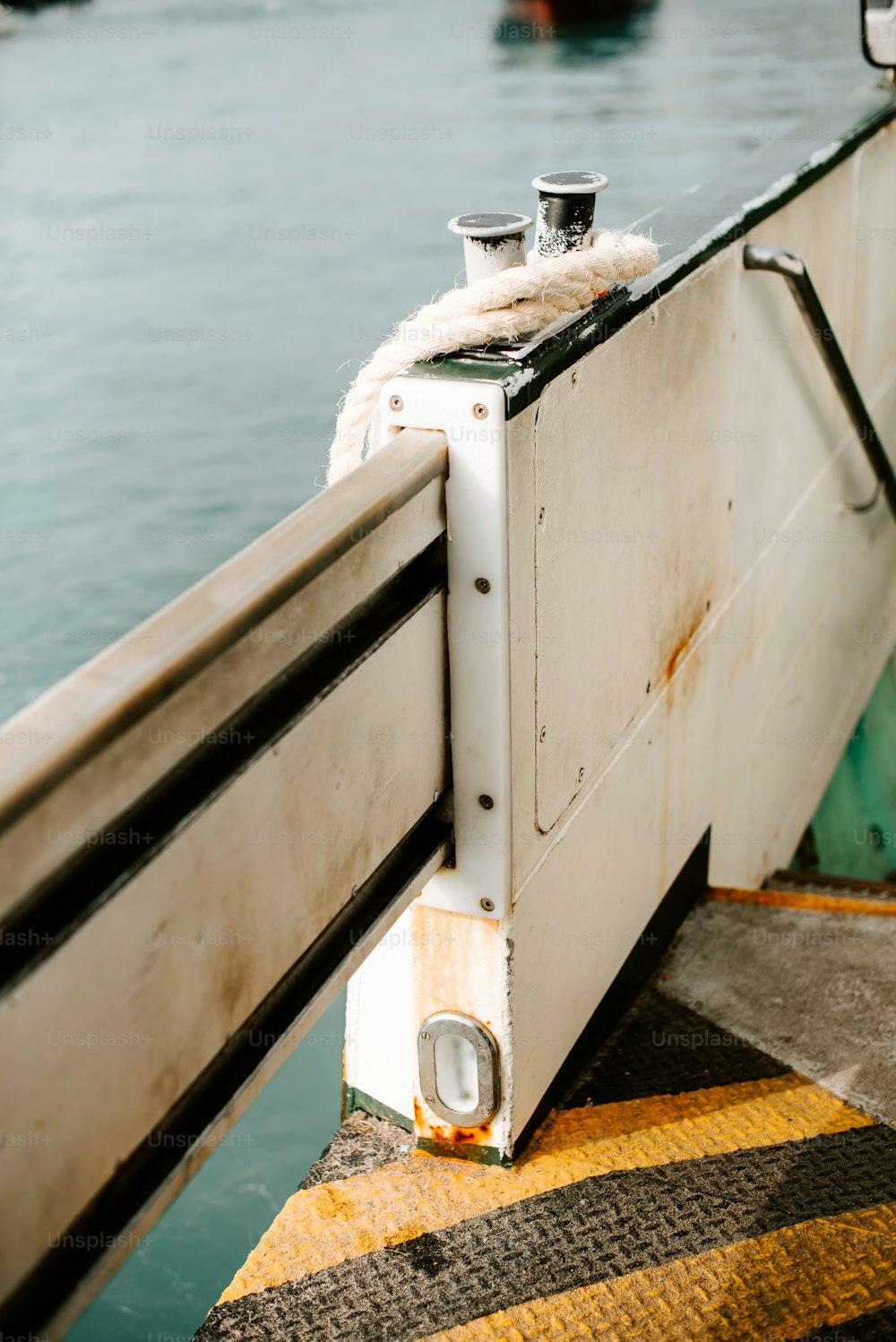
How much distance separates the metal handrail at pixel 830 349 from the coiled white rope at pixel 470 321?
883 mm

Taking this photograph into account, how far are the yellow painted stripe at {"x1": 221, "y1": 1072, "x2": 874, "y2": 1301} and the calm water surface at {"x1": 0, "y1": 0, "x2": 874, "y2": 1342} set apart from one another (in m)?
2.24

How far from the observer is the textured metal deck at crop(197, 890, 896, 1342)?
1816 mm

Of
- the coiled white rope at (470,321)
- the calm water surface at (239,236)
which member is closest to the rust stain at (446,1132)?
the coiled white rope at (470,321)

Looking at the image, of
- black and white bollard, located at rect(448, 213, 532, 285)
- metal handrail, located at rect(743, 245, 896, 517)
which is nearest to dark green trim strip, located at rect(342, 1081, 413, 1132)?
black and white bollard, located at rect(448, 213, 532, 285)

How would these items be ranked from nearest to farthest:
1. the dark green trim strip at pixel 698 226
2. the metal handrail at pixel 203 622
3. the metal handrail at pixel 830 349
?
the metal handrail at pixel 203 622, the dark green trim strip at pixel 698 226, the metal handrail at pixel 830 349

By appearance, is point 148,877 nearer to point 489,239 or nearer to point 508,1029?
point 508,1029

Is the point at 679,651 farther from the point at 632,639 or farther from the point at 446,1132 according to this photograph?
the point at 446,1132

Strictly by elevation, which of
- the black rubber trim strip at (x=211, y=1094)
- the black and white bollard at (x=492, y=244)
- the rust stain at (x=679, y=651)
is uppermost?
the black and white bollard at (x=492, y=244)

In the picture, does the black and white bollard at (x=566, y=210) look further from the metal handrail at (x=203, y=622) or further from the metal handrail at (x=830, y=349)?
the metal handrail at (x=830, y=349)

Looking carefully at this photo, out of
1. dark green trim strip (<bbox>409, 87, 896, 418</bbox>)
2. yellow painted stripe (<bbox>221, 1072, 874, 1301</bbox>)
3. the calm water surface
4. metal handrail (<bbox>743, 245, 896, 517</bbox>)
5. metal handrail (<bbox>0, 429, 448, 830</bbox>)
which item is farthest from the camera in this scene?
the calm water surface

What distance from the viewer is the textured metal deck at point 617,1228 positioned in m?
1.82

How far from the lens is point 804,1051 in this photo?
240 cm

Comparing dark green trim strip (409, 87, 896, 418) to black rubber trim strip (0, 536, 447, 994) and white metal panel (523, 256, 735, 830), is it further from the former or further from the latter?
black rubber trim strip (0, 536, 447, 994)

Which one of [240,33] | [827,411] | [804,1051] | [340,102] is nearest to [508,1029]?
[804,1051]
